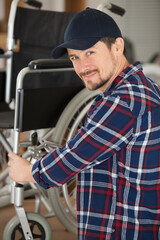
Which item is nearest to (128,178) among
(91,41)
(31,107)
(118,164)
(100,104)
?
A: (118,164)

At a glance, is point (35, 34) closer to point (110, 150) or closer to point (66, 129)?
point (66, 129)

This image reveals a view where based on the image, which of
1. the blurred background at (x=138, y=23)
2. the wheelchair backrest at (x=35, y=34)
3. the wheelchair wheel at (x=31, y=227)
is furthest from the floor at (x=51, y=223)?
the blurred background at (x=138, y=23)

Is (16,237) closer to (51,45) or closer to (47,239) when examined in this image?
(47,239)

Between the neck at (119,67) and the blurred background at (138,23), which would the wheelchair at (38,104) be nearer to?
the neck at (119,67)

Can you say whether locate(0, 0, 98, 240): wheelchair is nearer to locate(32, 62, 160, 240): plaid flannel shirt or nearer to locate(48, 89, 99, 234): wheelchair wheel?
locate(48, 89, 99, 234): wheelchair wheel

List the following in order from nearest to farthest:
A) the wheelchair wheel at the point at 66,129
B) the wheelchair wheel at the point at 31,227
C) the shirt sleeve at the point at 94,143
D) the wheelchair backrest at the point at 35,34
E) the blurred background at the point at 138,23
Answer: the shirt sleeve at the point at 94,143 → the wheelchair wheel at the point at 31,227 → the wheelchair wheel at the point at 66,129 → the wheelchair backrest at the point at 35,34 → the blurred background at the point at 138,23

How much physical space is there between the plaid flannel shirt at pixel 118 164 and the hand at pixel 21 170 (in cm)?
6

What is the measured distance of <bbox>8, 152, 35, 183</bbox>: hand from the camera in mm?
1331

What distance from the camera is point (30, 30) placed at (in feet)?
7.81

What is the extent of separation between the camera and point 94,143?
1.18m

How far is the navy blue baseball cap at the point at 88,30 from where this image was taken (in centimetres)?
124

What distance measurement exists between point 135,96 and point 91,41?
8.7 inches

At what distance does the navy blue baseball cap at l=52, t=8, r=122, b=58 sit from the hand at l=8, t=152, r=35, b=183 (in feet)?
1.31

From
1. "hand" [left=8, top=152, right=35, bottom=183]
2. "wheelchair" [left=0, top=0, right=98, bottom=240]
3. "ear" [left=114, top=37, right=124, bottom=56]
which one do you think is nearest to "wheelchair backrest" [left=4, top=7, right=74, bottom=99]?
"wheelchair" [left=0, top=0, right=98, bottom=240]
